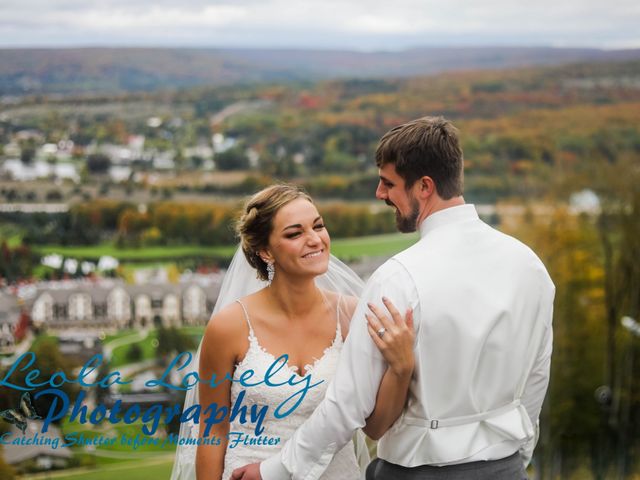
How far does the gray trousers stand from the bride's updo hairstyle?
2.57 feet

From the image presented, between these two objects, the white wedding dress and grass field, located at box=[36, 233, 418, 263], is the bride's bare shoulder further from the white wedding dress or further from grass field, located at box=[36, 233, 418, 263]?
grass field, located at box=[36, 233, 418, 263]

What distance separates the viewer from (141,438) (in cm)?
307

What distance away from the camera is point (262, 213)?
2.48 meters

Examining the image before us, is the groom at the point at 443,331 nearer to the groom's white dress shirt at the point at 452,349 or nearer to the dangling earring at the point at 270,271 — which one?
the groom's white dress shirt at the point at 452,349

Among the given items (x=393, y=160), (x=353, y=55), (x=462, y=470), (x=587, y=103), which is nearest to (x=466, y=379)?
(x=462, y=470)

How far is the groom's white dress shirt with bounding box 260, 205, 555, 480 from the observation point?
199 centimetres

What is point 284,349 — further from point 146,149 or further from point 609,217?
point 146,149

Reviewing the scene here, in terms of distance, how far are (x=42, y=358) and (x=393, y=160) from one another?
20125 millimetres

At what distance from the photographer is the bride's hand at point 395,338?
1955 mm

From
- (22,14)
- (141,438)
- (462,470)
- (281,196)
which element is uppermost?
(22,14)

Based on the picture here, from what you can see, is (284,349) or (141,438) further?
(141,438)

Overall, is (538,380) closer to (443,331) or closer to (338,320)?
(443,331)

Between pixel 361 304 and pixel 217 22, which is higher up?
pixel 217 22

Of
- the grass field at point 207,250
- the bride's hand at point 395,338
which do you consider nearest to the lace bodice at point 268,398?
the bride's hand at point 395,338
